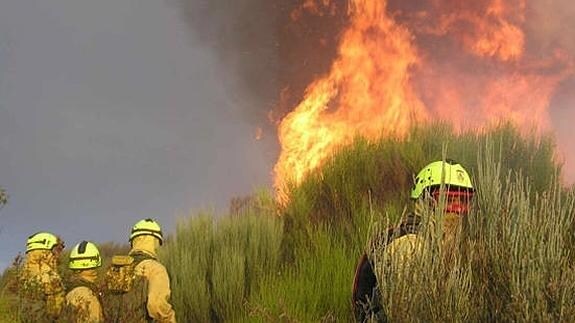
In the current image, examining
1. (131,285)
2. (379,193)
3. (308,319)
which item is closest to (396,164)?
(379,193)

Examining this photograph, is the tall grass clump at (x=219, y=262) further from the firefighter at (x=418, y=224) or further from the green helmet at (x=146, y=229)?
the firefighter at (x=418, y=224)

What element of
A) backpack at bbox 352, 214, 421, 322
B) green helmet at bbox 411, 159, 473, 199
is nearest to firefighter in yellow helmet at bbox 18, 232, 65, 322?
backpack at bbox 352, 214, 421, 322

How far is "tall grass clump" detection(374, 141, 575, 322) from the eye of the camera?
541 cm

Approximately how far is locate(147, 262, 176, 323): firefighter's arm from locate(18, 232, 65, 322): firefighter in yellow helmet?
1.28 metres

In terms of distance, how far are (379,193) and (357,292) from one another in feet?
20.7

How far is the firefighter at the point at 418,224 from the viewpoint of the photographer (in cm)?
580

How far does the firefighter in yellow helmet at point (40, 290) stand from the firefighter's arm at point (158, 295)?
128cm

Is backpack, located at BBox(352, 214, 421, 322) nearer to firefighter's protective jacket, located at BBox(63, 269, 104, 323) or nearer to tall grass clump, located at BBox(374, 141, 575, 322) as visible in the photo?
tall grass clump, located at BBox(374, 141, 575, 322)

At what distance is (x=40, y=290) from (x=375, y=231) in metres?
4.57

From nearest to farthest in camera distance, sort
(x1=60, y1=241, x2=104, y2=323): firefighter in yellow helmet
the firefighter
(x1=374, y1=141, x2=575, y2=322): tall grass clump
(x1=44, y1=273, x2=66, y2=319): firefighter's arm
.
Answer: (x1=374, y1=141, x2=575, y2=322): tall grass clump, the firefighter, (x1=60, y1=241, x2=104, y2=323): firefighter in yellow helmet, (x1=44, y1=273, x2=66, y2=319): firefighter's arm

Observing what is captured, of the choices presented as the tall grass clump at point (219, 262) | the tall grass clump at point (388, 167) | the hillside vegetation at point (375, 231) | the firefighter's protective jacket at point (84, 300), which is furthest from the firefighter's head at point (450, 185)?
the tall grass clump at point (388, 167)

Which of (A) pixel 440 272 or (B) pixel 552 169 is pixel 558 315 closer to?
(A) pixel 440 272

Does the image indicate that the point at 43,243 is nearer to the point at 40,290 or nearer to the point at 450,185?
the point at 40,290

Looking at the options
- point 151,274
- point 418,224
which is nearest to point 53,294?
point 151,274
